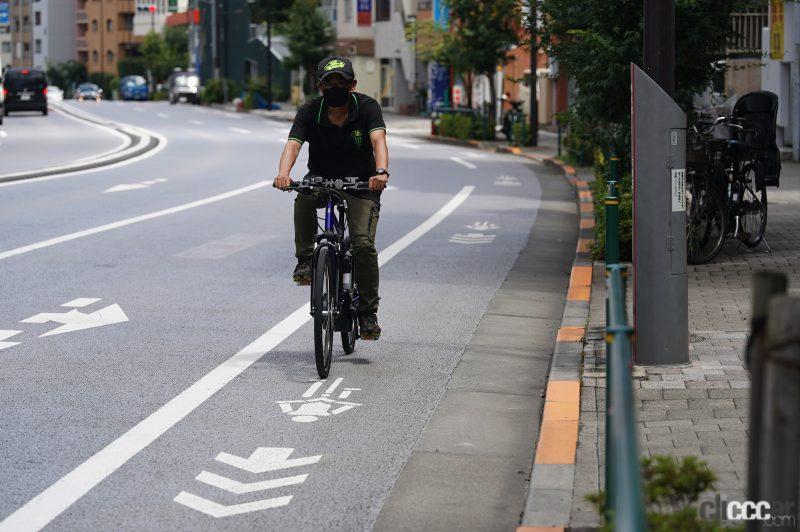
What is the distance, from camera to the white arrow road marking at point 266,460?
639 cm

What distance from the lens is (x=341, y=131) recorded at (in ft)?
28.7

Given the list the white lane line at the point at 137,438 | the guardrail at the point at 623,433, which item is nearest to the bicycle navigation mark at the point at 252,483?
the white lane line at the point at 137,438

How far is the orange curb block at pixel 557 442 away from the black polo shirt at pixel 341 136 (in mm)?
2398

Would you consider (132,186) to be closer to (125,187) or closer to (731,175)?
(125,187)

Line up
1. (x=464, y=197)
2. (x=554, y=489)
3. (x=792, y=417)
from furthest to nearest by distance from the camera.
Answer: (x=464, y=197) → (x=554, y=489) → (x=792, y=417)

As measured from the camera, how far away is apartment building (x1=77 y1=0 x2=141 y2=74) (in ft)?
474

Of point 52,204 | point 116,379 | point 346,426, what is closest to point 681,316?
point 346,426

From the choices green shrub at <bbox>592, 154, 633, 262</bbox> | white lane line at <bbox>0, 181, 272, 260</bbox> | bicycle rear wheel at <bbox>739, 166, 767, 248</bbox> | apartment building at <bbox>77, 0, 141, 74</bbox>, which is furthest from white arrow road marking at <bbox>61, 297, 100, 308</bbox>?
apartment building at <bbox>77, 0, 141, 74</bbox>

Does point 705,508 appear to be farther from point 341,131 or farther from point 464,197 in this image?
point 464,197

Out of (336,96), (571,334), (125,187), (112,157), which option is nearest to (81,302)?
(336,96)

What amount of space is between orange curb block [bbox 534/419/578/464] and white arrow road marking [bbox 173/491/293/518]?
1.14m

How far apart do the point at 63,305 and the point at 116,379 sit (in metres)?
2.95

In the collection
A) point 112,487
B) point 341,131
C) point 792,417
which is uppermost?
point 341,131

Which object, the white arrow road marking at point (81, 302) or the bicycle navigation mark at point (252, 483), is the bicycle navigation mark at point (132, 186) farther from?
the bicycle navigation mark at point (252, 483)
